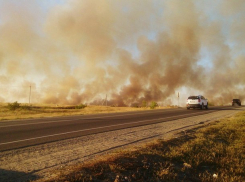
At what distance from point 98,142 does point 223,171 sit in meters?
3.80

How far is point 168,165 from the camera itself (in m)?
5.11

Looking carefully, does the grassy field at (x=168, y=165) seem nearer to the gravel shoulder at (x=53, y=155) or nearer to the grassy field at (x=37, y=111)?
the gravel shoulder at (x=53, y=155)

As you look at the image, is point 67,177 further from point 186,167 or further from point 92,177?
point 186,167

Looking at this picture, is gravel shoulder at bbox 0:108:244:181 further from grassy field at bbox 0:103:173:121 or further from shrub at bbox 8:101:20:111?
shrub at bbox 8:101:20:111

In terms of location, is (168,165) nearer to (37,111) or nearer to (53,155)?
(53,155)

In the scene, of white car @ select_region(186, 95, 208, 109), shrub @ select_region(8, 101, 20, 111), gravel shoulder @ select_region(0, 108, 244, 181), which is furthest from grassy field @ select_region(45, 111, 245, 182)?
shrub @ select_region(8, 101, 20, 111)

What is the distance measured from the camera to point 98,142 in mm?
7465

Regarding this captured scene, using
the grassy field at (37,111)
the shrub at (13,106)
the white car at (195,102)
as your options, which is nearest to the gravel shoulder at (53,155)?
the grassy field at (37,111)

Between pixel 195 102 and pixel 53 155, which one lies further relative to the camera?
pixel 195 102

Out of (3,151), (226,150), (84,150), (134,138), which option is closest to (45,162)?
(84,150)

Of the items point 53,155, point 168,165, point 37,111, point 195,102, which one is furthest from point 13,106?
point 168,165

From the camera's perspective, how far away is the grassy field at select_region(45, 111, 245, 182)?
13.9ft

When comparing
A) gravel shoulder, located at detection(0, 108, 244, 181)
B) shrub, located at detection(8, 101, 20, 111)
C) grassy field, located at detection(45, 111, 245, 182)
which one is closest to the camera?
grassy field, located at detection(45, 111, 245, 182)

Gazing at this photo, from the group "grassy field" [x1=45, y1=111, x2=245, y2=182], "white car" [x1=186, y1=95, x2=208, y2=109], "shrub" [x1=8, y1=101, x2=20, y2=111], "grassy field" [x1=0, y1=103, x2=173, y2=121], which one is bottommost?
"grassy field" [x1=45, y1=111, x2=245, y2=182]
